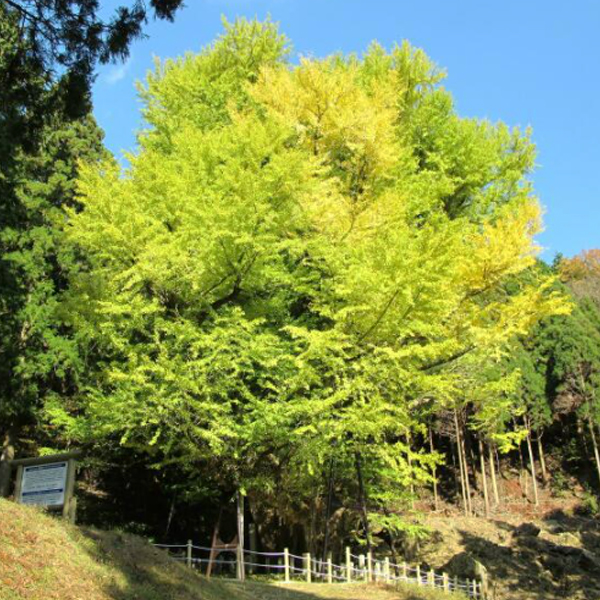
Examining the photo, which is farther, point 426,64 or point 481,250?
Answer: point 426,64

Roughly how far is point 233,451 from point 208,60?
11.4m

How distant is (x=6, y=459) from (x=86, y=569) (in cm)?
1019

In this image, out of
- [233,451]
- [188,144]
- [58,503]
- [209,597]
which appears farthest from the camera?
[188,144]

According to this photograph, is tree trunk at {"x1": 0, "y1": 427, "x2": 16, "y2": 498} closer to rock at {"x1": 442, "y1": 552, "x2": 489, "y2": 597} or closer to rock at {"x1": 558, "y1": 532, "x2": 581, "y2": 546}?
rock at {"x1": 442, "y1": 552, "x2": 489, "y2": 597}

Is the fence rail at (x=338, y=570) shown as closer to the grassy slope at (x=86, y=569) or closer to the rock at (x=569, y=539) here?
the grassy slope at (x=86, y=569)

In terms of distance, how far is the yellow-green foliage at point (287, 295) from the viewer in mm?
9875

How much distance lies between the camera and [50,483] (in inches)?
336

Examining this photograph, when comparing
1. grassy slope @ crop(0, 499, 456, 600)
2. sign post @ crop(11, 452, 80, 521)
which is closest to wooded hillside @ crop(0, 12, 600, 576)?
sign post @ crop(11, 452, 80, 521)

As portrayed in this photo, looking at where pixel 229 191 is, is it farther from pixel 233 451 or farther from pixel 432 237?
pixel 233 451

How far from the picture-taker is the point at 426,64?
16.3m

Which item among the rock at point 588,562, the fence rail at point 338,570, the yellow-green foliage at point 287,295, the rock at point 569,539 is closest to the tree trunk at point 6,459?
the yellow-green foliage at point 287,295

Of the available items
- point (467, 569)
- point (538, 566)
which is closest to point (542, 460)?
point (538, 566)

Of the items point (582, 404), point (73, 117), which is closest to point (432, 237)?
point (73, 117)

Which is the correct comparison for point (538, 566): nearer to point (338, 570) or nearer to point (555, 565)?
point (555, 565)
